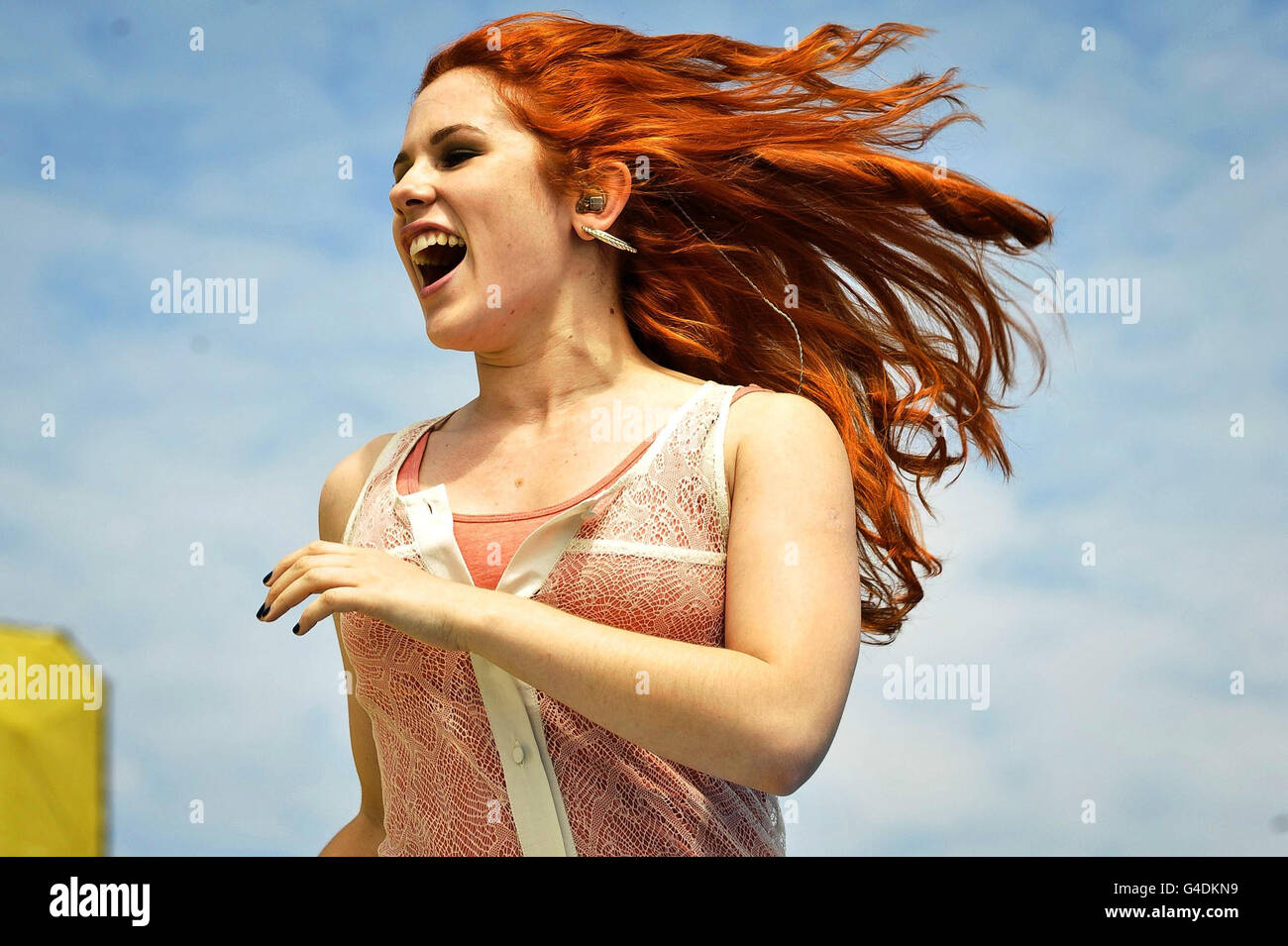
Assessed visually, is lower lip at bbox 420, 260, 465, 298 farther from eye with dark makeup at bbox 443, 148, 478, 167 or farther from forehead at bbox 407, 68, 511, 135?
forehead at bbox 407, 68, 511, 135

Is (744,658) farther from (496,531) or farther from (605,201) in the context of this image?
(605,201)

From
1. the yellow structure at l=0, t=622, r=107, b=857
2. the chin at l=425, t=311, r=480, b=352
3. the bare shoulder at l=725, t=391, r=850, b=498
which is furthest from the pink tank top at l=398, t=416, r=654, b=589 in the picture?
the yellow structure at l=0, t=622, r=107, b=857

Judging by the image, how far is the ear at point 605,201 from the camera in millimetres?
3018

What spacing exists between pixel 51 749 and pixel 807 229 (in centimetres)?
207

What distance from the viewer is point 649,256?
3.23 metres

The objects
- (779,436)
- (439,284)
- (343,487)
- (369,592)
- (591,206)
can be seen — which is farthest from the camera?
(343,487)

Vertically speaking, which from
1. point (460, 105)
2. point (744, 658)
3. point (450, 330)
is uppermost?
point (460, 105)

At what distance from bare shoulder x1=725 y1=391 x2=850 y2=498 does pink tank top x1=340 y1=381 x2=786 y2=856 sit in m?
0.03

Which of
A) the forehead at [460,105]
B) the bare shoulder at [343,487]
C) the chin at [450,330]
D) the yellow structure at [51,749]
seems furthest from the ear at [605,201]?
the yellow structure at [51,749]

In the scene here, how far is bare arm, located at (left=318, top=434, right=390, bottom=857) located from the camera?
10.2 ft

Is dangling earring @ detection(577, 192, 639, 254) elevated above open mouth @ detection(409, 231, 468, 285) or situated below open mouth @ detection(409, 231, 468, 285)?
above

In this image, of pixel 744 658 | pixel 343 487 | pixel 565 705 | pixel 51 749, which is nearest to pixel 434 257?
pixel 343 487

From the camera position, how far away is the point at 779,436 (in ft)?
8.82
